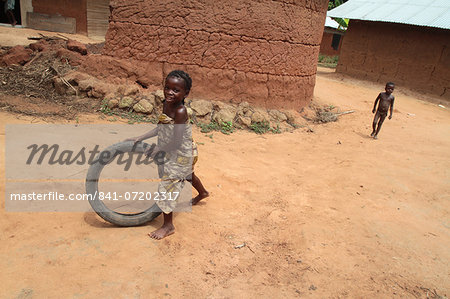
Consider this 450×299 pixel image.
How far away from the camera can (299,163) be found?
4.35 meters

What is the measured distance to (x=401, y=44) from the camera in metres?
10.8

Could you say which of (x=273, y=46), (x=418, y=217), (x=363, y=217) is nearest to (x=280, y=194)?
(x=363, y=217)

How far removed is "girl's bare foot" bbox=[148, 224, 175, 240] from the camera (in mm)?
2322

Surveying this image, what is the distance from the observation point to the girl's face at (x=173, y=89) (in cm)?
222

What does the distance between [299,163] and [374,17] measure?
9556mm

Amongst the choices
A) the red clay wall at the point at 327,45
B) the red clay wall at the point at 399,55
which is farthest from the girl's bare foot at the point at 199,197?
the red clay wall at the point at 327,45

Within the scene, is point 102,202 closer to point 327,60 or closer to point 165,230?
point 165,230

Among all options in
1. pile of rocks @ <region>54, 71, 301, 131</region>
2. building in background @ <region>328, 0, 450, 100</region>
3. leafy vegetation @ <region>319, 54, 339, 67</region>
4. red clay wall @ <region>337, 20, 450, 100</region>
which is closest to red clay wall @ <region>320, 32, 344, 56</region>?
leafy vegetation @ <region>319, 54, 339, 67</region>

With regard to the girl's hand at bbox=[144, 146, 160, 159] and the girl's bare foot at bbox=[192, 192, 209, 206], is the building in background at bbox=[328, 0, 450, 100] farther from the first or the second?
the girl's hand at bbox=[144, 146, 160, 159]

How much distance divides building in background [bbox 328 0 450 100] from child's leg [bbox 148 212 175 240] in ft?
35.5

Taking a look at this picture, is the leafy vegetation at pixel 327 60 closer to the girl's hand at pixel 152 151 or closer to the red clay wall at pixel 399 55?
the red clay wall at pixel 399 55

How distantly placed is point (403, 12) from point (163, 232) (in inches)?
488

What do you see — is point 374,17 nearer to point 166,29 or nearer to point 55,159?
point 166,29

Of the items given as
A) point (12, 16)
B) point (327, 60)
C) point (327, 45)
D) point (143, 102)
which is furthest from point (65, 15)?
point (327, 45)
